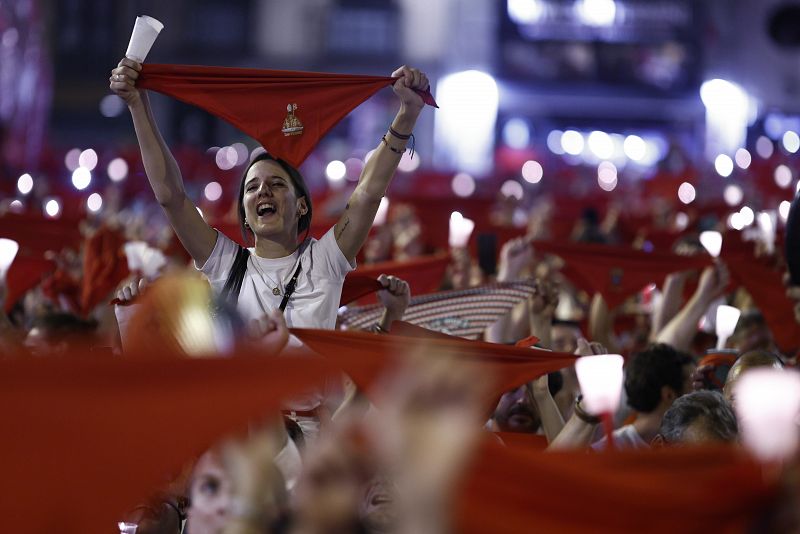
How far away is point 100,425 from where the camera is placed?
6.97 feet

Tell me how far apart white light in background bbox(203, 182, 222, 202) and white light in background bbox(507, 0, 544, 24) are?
42.8 ft

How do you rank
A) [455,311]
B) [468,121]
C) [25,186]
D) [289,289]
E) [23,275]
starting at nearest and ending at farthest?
[289,289]
[455,311]
[23,275]
[25,186]
[468,121]

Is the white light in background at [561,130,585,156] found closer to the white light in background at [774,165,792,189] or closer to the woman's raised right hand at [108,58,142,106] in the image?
the white light in background at [774,165,792,189]

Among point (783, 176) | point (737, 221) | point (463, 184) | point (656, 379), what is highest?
point (656, 379)

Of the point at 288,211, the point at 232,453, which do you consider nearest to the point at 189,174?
the point at 288,211

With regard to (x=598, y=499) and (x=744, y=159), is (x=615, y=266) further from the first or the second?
(x=744, y=159)

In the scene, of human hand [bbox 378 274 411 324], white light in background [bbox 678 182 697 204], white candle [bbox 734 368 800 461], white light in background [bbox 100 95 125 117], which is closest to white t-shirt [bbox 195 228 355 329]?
human hand [bbox 378 274 411 324]

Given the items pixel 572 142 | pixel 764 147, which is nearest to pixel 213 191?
pixel 764 147

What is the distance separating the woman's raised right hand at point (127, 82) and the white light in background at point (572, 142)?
105ft

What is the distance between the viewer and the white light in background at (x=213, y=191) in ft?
62.1

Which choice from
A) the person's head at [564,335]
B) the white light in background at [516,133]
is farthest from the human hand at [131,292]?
the white light in background at [516,133]

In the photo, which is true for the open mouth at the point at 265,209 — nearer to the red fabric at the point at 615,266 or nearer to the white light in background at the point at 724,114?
the red fabric at the point at 615,266

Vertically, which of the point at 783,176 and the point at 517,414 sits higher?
the point at 517,414

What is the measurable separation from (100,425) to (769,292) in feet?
17.8
